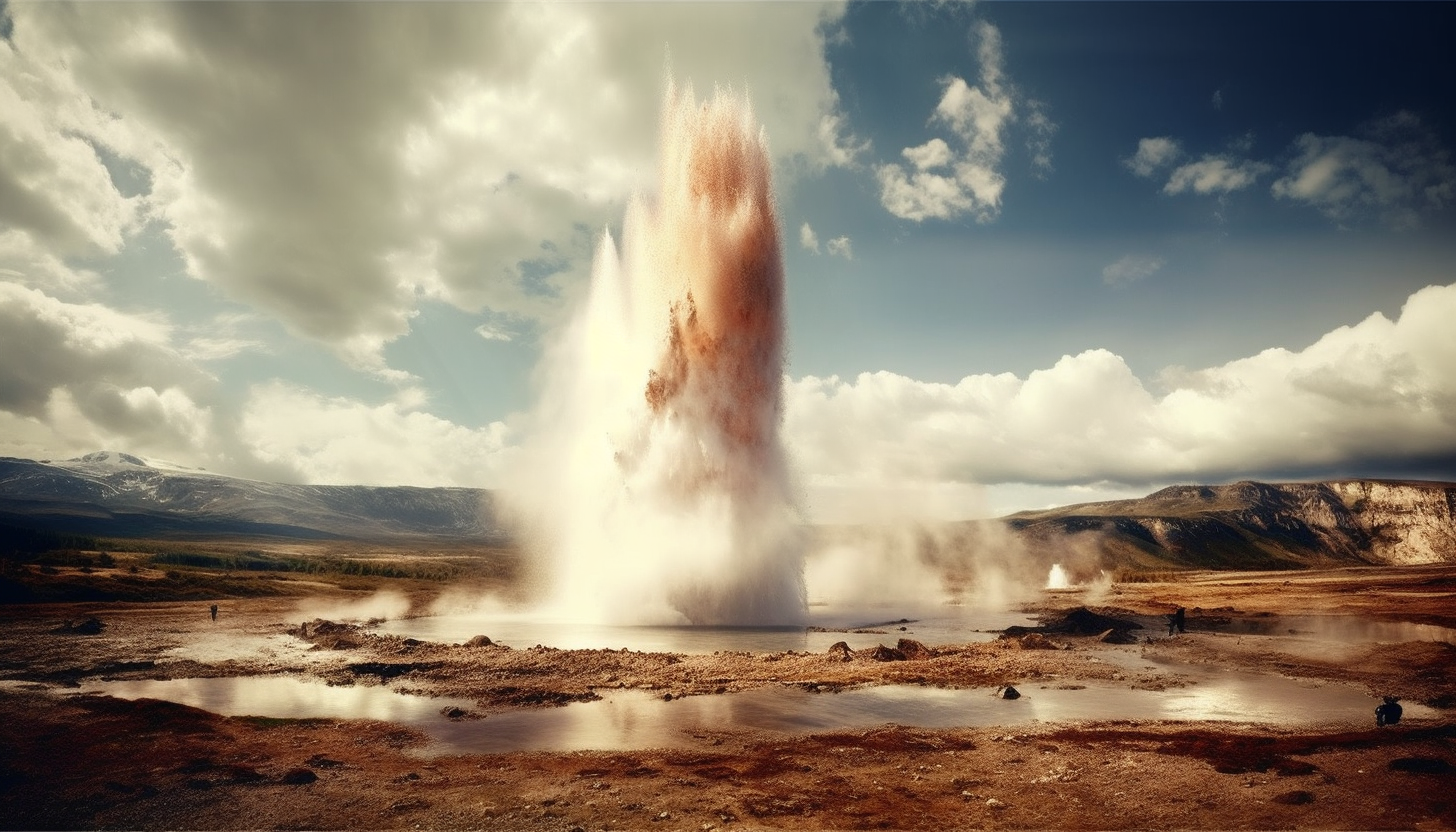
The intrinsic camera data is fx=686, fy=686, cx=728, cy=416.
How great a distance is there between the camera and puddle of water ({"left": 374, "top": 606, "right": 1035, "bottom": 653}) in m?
33.5

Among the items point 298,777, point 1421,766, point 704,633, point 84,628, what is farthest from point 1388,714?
point 84,628

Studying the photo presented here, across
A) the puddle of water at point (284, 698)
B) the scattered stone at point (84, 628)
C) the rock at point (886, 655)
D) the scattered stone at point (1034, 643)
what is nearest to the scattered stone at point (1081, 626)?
the scattered stone at point (1034, 643)

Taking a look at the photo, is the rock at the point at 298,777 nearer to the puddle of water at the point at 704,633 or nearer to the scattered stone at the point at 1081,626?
the puddle of water at the point at 704,633

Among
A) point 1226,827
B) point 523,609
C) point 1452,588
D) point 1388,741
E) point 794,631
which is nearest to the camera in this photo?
point 1226,827

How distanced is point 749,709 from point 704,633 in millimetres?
18106

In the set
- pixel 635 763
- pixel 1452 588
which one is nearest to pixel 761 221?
pixel 635 763

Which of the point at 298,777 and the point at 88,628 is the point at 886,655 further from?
the point at 88,628

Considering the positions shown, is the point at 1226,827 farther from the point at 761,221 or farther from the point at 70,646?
the point at 70,646

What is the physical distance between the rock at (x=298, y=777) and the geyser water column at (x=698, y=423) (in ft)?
93.8

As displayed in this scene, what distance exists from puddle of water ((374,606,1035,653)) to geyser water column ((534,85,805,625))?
3.17m

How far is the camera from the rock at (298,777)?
13633 mm

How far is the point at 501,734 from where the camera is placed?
17.7 meters

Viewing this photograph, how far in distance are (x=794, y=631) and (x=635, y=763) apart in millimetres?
26307

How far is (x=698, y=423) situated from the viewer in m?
43.2
